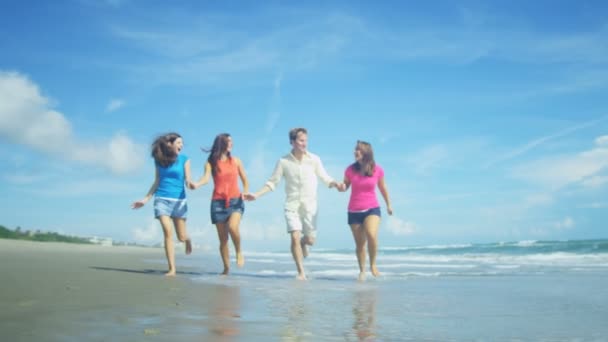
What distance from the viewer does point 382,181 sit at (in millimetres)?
8992

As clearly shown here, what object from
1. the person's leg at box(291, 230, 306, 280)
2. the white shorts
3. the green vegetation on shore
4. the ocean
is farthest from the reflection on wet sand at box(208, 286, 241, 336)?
the green vegetation on shore

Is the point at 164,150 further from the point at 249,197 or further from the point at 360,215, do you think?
the point at 360,215

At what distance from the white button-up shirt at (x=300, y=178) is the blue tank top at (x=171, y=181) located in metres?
1.38

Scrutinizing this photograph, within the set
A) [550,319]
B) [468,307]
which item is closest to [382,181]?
[468,307]

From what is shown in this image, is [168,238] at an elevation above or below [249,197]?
below

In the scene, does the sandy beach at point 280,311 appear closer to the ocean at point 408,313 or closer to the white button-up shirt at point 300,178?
the ocean at point 408,313

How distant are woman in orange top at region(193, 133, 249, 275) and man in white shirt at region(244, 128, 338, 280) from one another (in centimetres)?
25

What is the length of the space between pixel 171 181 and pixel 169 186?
0.27ft

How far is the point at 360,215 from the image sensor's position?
344 inches

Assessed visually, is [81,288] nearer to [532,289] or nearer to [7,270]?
[7,270]

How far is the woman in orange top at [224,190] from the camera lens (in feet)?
28.6

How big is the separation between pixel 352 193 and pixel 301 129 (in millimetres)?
1300

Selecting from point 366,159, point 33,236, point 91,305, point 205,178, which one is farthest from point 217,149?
point 33,236

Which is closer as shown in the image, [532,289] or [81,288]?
[81,288]
